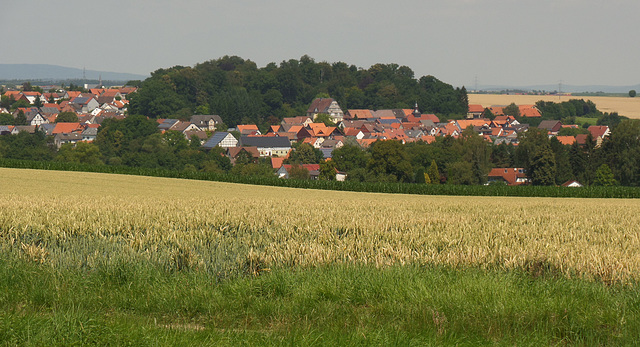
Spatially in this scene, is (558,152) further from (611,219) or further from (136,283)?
(136,283)

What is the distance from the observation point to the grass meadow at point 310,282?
298 inches

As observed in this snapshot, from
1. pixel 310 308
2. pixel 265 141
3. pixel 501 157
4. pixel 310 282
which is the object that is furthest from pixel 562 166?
pixel 310 308

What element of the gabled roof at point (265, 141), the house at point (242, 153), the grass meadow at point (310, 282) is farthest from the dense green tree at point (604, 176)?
the gabled roof at point (265, 141)

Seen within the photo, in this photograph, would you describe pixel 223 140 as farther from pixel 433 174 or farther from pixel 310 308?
pixel 310 308

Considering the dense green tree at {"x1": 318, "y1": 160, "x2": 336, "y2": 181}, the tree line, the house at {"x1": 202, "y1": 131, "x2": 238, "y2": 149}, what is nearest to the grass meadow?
the tree line

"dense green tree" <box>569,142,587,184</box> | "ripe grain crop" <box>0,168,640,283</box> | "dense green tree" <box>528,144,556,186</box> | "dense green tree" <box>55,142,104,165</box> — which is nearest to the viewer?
"ripe grain crop" <box>0,168,640,283</box>

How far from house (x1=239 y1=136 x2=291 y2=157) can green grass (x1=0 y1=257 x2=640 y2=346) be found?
518 ft

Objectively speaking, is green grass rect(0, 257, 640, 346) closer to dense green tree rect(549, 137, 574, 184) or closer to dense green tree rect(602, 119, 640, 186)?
dense green tree rect(549, 137, 574, 184)

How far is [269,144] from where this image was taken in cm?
17012

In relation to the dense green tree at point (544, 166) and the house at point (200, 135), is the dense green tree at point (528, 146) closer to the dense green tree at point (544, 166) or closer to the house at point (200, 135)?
the dense green tree at point (544, 166)

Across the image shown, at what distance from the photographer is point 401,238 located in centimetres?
1312

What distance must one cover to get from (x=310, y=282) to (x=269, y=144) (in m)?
162

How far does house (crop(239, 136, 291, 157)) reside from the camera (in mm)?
167975

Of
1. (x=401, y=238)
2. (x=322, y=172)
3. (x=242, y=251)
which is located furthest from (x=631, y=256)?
(x=322, y=172)
